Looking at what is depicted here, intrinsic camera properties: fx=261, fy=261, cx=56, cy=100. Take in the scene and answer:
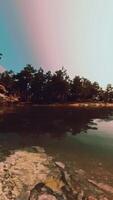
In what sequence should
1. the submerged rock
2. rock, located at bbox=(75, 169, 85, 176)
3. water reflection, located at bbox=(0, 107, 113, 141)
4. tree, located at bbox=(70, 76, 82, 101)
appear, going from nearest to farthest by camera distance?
1. the submerged rock
2. rock, located at bbox=(75, 169, 85, 176)
3. water reflection, located at bbox=(0, 107, 113, 141)
4. tree, located at bbox=(70, 76, 82, 101)

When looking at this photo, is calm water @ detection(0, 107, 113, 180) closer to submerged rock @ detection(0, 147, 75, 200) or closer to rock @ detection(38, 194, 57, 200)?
submerged rock @ detection(0, 147, 75, 200)

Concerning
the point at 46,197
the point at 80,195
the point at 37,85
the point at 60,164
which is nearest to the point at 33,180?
the point at 46,197

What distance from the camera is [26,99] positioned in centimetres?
15738

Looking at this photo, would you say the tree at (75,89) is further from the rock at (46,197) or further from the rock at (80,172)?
the rock at (46,197)

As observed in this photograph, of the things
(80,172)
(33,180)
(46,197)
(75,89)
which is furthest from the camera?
(75,89)

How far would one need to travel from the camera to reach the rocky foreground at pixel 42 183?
1945cm

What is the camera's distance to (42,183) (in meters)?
21.0

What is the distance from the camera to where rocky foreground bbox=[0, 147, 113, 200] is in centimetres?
1945

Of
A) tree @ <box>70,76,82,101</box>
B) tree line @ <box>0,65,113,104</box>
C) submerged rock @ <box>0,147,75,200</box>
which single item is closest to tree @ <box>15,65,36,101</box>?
tree line @ <box>0,65,113,104</box>

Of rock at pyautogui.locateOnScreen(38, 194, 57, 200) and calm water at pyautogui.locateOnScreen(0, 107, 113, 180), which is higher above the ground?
calm water at pyautogui.locateOnScreen(0, 107, 113, 180)

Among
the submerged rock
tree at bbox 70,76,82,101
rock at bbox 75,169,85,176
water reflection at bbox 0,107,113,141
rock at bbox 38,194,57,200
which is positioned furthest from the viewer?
tree at bbox 70,76,82,101

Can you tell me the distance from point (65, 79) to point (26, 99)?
28497 millimetres

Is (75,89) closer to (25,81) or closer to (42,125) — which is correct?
(25,81)

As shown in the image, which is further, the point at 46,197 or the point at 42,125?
the point at 42,125
